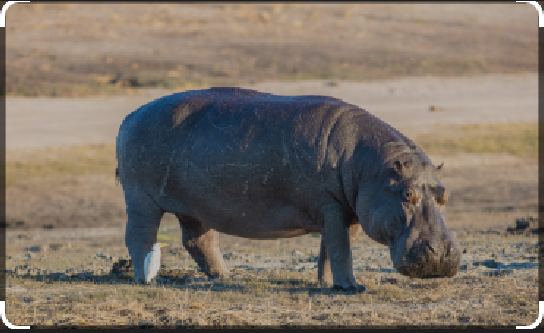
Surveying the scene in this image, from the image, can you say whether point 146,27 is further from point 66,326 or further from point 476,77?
point 66,326

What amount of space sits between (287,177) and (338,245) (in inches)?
34.0

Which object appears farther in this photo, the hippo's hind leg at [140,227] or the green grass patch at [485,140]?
the green grass patch at [485,140]

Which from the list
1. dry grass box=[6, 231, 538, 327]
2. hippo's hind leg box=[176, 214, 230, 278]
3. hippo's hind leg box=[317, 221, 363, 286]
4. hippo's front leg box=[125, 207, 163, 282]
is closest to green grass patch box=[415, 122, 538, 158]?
dry grass box=[6, 231, 538, 327]

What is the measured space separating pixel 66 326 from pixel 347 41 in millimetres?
30522

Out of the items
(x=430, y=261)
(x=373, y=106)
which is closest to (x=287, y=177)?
(x=430, y=261)

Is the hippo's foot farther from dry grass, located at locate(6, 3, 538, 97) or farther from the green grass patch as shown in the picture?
dry grass, located at locate(6, 3, 538, 97)

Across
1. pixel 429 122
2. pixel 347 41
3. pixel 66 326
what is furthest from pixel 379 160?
pixel 347 41

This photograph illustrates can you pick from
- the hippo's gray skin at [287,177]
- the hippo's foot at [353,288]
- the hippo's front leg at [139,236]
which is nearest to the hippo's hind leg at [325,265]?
the hippo's gray skin at [287,177]

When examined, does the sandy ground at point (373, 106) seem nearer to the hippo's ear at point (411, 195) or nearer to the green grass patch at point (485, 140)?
the green grass patch at point (485, 140)

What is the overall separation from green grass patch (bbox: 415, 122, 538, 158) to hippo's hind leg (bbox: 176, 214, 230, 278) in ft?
44.1

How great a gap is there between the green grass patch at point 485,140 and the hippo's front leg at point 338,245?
14.5 metres

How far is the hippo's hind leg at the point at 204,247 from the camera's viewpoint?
10.5 m

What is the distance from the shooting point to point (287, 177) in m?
9.02

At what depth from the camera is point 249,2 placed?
41.6m
